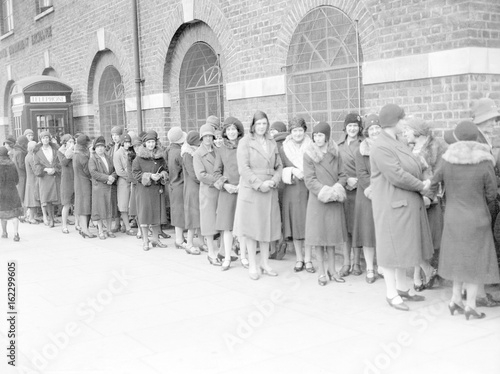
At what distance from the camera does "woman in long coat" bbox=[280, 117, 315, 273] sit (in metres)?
7.88

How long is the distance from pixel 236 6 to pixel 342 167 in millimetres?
4659

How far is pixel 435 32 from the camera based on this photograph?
24.5ft

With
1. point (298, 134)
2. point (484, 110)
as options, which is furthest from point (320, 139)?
point (484, 110)

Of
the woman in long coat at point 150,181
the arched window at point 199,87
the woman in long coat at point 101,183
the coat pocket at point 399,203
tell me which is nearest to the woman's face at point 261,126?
the coat pocket at point 399,203

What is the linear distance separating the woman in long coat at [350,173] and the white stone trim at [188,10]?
17.8ft

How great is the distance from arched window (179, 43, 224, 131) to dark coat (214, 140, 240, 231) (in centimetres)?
374

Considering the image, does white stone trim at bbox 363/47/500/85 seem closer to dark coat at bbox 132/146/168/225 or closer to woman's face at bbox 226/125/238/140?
woman's face at bbox 226/125/238/140

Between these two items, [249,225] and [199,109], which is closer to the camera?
[249,225]

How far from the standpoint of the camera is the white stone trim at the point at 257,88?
10.1m

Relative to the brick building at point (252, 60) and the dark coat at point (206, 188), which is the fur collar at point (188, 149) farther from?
the brick building at point (252, 60)

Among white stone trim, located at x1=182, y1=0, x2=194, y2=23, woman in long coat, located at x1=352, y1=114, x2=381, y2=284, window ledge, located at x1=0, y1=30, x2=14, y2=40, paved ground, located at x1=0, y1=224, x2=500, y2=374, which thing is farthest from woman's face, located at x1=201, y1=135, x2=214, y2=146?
window ledge, located at x1=0, y1=30, x2=14, y2=40

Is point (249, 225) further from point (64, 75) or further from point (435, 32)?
point (64, 75)

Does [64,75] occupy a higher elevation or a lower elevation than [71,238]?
higher

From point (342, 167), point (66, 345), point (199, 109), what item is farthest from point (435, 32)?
point (199, 109)
